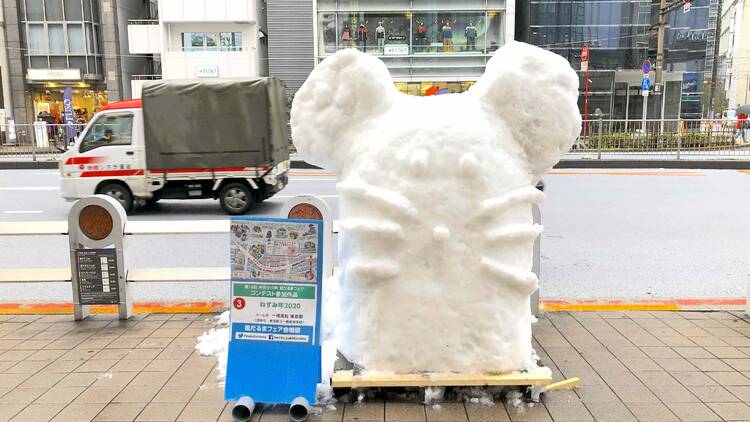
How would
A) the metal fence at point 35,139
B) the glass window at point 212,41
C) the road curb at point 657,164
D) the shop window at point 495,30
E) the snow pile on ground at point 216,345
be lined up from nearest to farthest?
1. the snow pile on ground at point 216,345
2. the road curb at point 657,164
3. the metal fence at point 35,139
4. the shop window at point 495,30
5. the glass window at point 212,41

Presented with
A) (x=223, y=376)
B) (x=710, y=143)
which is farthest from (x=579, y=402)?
(x=710, y=143)

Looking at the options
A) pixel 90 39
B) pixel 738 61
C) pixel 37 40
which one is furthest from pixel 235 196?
pixel 738 61

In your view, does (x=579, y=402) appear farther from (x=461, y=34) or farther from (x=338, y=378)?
(x=461, y=34)

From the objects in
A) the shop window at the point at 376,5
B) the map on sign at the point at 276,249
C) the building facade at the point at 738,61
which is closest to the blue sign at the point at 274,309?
the map on sign at the point at 276,249

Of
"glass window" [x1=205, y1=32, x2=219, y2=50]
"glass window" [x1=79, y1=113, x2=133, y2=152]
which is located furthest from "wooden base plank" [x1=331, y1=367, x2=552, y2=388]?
"glass window" [x1=205, y1=32, x2=219, y2=50]

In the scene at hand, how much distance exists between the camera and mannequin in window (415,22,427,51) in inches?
1151

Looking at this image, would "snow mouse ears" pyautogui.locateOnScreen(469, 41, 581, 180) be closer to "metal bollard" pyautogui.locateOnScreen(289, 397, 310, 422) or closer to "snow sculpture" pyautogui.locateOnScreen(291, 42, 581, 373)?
"snow sculpture" pyautogui.locateOnScreen(291, 42, 581, 373)

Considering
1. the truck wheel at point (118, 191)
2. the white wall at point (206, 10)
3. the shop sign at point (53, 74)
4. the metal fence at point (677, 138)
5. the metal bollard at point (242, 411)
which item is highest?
the white wall at point (206, 10)

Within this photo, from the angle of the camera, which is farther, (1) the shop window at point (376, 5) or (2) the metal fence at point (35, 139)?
(1) the shop window at point (376, 5)

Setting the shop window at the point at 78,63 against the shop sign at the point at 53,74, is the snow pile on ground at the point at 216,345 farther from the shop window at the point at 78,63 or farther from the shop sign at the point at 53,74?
the shop window at the point at 78,63

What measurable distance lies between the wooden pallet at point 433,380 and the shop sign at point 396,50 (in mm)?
27320

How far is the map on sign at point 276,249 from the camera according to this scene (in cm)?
327

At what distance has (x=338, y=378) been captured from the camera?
3375mm

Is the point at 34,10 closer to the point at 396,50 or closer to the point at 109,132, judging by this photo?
the point at 396,50
